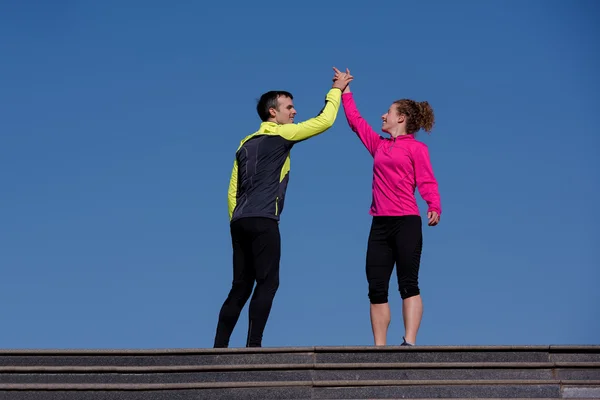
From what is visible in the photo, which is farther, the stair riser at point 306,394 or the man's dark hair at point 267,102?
the man's dark hair at point 267,102

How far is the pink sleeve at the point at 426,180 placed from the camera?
8372mm

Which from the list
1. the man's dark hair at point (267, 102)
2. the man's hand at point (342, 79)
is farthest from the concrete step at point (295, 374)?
the man's hand at point (342, 79)

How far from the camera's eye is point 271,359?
6914 mm

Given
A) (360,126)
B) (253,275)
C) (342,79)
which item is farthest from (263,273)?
(342,79)

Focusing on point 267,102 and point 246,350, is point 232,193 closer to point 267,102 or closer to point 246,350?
point 267,102

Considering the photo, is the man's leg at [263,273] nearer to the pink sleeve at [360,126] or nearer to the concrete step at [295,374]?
the concrete step at [295,374]

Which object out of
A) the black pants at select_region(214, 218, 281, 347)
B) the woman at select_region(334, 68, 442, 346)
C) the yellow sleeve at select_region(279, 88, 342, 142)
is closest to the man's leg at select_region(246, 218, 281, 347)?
the black pants at select_region(214, 218, 281, 347)

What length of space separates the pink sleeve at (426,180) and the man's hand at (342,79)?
1.03 metres

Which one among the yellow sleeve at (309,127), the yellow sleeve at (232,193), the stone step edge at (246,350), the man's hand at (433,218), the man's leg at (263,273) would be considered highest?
the yellow sleeve at (309,127)

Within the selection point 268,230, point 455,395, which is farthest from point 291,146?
point 455,395

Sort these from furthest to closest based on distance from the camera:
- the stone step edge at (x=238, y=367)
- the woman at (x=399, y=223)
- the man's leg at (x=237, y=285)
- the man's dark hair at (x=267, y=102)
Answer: the man's dark hair at (x=267, y=102) → the woman at (x=399, y=223) → the man's leg at (x=237, y=285) → the stone step edge at (x=238, y=367)

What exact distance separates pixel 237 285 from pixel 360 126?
2030 millimetres

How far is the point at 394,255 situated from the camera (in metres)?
8.36

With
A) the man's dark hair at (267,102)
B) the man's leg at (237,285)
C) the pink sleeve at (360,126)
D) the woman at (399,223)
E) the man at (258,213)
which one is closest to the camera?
the man at (258,213)
